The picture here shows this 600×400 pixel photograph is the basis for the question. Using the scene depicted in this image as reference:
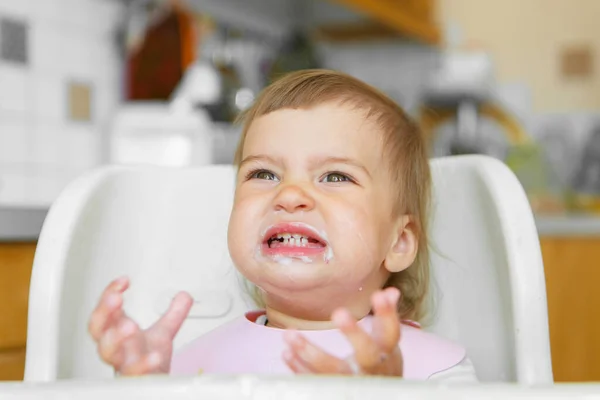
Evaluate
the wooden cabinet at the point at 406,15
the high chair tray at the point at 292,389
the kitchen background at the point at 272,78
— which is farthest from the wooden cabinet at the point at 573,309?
the high chair tray at the point at 292,389

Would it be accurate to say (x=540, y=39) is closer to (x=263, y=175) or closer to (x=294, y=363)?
(x=263, y=175)

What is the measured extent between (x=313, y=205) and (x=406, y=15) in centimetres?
243

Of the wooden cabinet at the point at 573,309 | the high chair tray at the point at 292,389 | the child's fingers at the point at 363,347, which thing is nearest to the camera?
the high chair tray at the point at 292,389

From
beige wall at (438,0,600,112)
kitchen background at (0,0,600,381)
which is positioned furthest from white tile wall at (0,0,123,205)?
beige wall at (438,0,600,112)

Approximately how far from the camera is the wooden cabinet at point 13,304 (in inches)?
47.5

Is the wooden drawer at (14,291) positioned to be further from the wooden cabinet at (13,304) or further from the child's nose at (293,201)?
the child's nose at (293,201)

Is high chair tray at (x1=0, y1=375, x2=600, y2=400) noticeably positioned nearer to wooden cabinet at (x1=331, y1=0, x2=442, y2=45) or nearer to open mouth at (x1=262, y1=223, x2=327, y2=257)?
open mouth at (x1=262, y1=223, x2=327, y2=257)

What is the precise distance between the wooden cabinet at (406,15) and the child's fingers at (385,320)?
6.36ft

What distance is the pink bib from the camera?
0.83 metres

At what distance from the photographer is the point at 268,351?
33.3 inches

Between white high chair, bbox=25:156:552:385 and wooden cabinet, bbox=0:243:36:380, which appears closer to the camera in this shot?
white high chair, bbox=25:156:552:385

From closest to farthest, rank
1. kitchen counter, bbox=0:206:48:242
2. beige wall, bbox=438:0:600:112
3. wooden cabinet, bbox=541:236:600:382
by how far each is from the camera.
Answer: kitchen counter, bbox=0:206:48:242 → wooden cabinet, bbox=541:236:600:382 → beige wall, bbox=438:0:600:112

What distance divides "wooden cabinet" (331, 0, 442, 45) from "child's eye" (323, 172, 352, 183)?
1.66 meters

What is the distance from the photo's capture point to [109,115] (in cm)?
204
